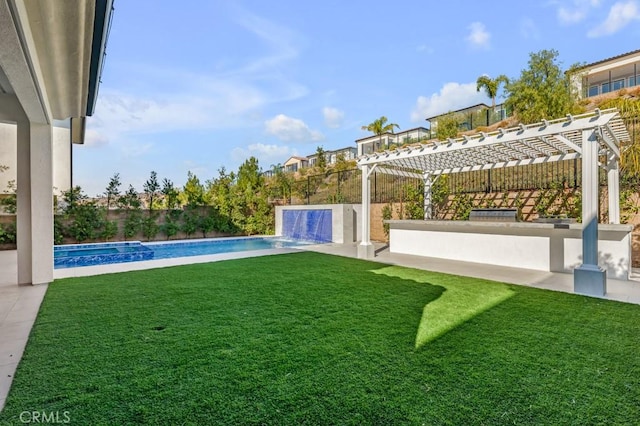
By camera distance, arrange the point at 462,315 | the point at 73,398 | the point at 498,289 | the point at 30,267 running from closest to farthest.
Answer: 1. the point at 73,398
2. the point at 462,315
3. the point at 498,289
4. the point at 30,267

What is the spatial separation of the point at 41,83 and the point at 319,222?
469 inches

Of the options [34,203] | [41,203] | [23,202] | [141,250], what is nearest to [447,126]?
[141,250]

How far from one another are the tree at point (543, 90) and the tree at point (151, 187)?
64.8ft

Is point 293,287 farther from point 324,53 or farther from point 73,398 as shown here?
point 324,53

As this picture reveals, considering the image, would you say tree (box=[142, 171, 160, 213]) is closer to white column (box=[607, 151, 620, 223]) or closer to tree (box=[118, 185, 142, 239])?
tree (box=[118, 185, 142, 239])

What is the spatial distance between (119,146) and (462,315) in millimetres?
18188

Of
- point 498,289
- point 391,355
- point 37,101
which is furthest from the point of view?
point 498,289

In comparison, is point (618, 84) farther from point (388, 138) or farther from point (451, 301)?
point (451, 301)

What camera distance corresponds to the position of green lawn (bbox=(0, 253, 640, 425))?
2.51 metres

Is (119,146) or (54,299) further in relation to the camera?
(119,146)

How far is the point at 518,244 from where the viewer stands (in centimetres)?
879

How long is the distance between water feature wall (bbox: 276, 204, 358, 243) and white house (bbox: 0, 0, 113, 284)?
10.1 meters

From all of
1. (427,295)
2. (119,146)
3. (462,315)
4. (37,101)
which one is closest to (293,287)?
(427,295)

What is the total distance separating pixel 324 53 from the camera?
16.6 m
